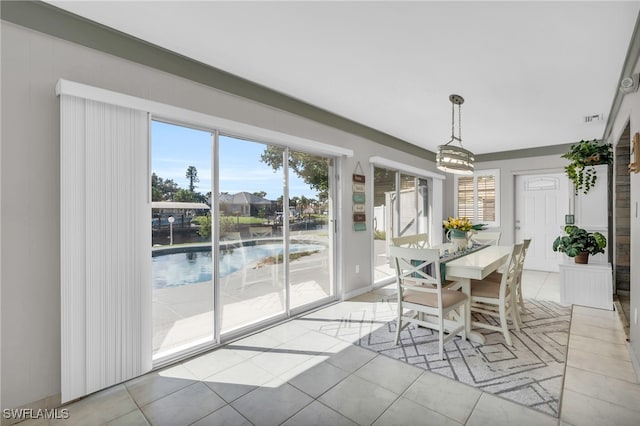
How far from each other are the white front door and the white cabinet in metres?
2.25

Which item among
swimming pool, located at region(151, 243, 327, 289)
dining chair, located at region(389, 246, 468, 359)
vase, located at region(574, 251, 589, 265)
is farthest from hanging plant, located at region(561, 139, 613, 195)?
swimming pool, located at region(151, 243, 327, 289)

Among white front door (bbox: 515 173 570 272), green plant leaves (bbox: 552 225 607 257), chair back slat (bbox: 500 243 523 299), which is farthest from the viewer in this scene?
white front door (bbox: 515 173 570 272)

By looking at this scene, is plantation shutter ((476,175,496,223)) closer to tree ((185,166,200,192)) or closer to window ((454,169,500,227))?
window ((454,169,500,227))

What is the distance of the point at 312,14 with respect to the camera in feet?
6.55

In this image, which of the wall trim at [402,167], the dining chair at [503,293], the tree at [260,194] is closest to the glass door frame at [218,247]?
the tree at [260,194]

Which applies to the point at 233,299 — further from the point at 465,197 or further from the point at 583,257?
the point at 465,197

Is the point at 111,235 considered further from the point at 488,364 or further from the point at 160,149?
the point at 488,364

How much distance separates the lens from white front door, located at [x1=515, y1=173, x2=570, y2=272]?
591 centimetres

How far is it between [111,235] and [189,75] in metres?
1.42

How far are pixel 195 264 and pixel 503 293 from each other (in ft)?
8.91

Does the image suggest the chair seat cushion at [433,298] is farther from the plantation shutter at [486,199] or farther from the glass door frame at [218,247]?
the plantation shutter at [486,199]

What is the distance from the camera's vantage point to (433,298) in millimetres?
2664

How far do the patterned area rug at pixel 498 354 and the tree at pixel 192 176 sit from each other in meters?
1.87

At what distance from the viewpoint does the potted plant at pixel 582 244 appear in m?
3.88
